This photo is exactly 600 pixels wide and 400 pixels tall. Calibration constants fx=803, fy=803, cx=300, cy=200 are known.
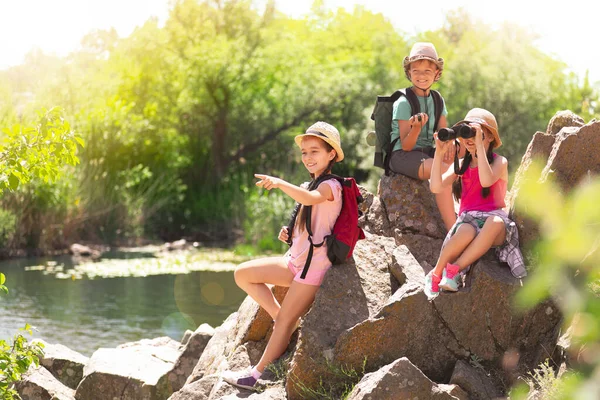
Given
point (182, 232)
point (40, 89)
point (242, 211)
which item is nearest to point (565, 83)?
point (242, 211)

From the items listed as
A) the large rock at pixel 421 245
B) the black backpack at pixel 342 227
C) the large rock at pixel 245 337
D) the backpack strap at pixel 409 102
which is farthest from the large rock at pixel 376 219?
the black backpack at pixel 342 227

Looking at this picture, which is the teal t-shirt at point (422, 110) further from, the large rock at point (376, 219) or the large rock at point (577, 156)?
the large rock at point (577, 156)

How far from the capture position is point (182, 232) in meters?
29.8

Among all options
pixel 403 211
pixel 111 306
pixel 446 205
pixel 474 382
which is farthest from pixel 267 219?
pixel 474 382

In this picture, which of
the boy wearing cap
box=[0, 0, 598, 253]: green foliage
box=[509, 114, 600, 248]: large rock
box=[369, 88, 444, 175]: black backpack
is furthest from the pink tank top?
box=[0, 0, 598, 253]: green foliage

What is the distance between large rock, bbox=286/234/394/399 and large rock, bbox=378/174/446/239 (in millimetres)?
630

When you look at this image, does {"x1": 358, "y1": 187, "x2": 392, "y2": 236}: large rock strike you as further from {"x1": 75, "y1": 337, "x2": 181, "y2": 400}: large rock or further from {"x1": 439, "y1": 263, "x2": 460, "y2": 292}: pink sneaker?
{"x1": 75, "y1": 337, "x2": 181, "y2": 400}: large rock

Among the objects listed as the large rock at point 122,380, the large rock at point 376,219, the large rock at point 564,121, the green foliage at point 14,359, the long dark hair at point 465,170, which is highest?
the large rock at point 564,121

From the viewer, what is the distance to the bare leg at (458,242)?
215 inches

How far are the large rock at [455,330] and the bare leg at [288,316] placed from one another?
0.47m

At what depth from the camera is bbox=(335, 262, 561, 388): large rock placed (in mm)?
5516

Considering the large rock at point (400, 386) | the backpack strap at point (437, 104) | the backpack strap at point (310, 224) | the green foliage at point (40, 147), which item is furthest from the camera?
the backpack strap at point (437, 104)

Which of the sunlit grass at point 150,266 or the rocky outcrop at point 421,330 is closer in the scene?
the rocky outcrop at point 421,330

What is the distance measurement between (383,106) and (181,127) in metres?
26.7
